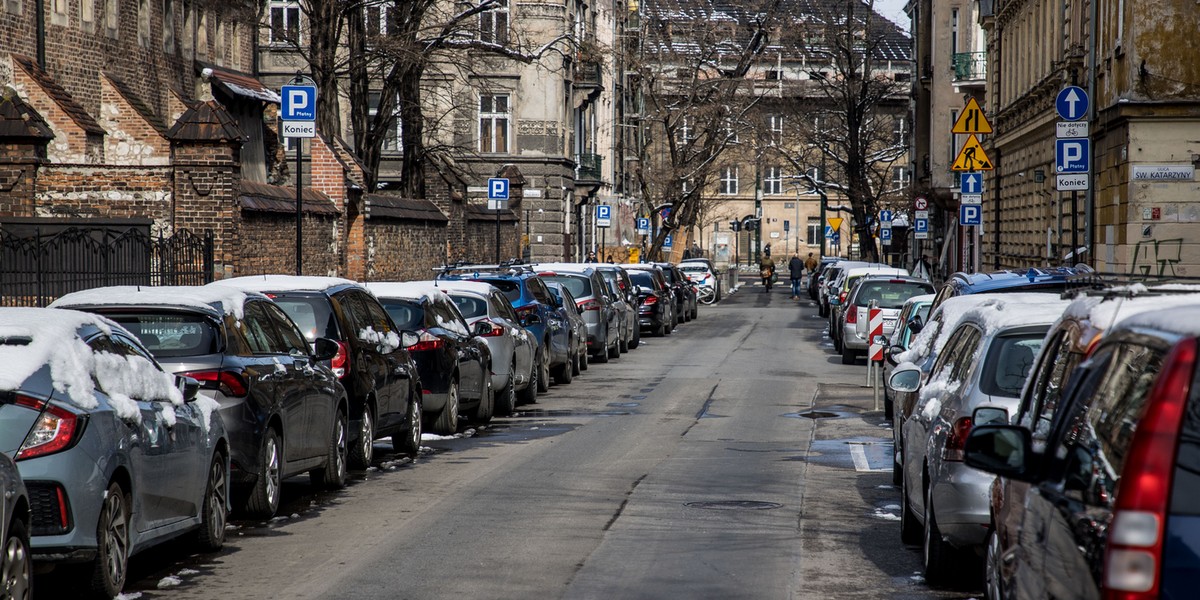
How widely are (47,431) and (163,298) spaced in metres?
3.20

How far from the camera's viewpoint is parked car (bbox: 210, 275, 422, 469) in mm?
13516

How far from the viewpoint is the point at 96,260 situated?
22953 mm

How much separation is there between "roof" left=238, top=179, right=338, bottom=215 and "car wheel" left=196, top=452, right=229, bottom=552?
16050mm

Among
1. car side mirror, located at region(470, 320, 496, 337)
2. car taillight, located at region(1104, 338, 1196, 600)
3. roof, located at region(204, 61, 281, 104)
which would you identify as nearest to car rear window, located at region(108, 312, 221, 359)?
car taillight, located at region(1104, 338, 1196, 600)

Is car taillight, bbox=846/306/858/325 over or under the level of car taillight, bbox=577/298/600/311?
under

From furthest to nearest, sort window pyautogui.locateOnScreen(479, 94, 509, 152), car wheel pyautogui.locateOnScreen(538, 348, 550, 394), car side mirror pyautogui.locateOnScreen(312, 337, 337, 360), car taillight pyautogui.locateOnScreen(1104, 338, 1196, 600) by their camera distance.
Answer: window pyautogui.locateOnScreen(479, 94, 509, 152) → car wheel pyautogui.locateOnScreen(538, 348, 550, 394) → car side mirror pyautogui.locateOnScreen(312, 337, 337, 360) → car taillight pyautogui.locateOnScreen(1104, 338, 1196, 600)

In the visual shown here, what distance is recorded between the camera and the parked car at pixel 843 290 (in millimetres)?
31047

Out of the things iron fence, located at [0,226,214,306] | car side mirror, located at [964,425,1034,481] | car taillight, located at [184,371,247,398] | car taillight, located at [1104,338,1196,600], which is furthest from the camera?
iron fence, located at [0,226,214,306]

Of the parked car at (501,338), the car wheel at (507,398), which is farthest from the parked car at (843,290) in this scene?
the car wheel at (507,398)

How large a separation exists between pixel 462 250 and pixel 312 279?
3268 centimetres

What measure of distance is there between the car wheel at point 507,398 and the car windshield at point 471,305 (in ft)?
2.36

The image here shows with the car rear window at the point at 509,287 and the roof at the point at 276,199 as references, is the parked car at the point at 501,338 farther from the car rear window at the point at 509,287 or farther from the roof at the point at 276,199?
the roof at the point at 276,199

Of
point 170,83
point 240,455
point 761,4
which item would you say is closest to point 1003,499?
point 240,455

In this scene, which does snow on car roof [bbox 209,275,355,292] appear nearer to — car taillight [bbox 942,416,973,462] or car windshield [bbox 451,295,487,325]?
car windshield [bbox 451,295,487,325]
